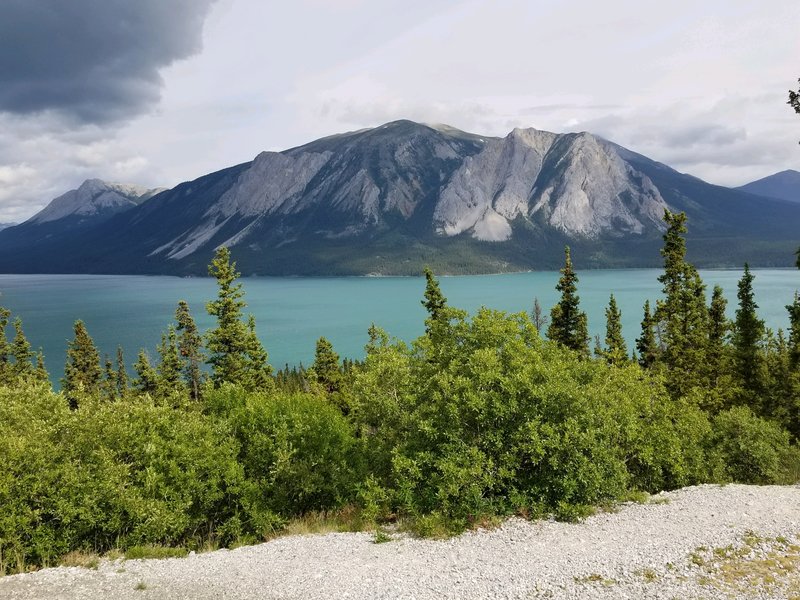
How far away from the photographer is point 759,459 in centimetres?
2627

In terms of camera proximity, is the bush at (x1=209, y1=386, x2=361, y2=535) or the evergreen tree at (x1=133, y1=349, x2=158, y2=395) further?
the evergreen tree at (x1=133, y1=349, x2=158, y2=395)

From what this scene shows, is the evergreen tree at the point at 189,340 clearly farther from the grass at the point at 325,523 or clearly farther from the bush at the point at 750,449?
the bush at the point at 750,449

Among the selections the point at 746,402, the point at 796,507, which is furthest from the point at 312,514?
the point at 746,402

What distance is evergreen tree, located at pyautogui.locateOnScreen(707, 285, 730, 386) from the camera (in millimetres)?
42156

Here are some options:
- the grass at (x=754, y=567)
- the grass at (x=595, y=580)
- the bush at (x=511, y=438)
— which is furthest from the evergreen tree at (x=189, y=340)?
the grass at (x=754, y=567)

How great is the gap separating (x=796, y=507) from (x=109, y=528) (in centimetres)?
2396

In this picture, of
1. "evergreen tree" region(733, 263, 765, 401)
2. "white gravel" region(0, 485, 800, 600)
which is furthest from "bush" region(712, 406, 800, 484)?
"evergreen tree" region(733, 263, 765, 401)

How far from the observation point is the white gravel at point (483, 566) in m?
13.6

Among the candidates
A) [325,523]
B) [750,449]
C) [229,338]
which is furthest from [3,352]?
[750,449]

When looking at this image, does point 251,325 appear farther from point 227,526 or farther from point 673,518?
point 673,518

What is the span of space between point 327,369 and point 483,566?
51.2 m

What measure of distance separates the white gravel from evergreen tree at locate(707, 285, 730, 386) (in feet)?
88.0

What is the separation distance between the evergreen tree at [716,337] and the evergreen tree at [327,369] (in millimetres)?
39434

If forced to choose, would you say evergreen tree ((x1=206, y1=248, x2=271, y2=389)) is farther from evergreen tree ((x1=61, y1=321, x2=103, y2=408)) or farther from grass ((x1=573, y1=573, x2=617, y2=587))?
evergreen tree ((x1=61, y1=321, x2=103, y2=408))
